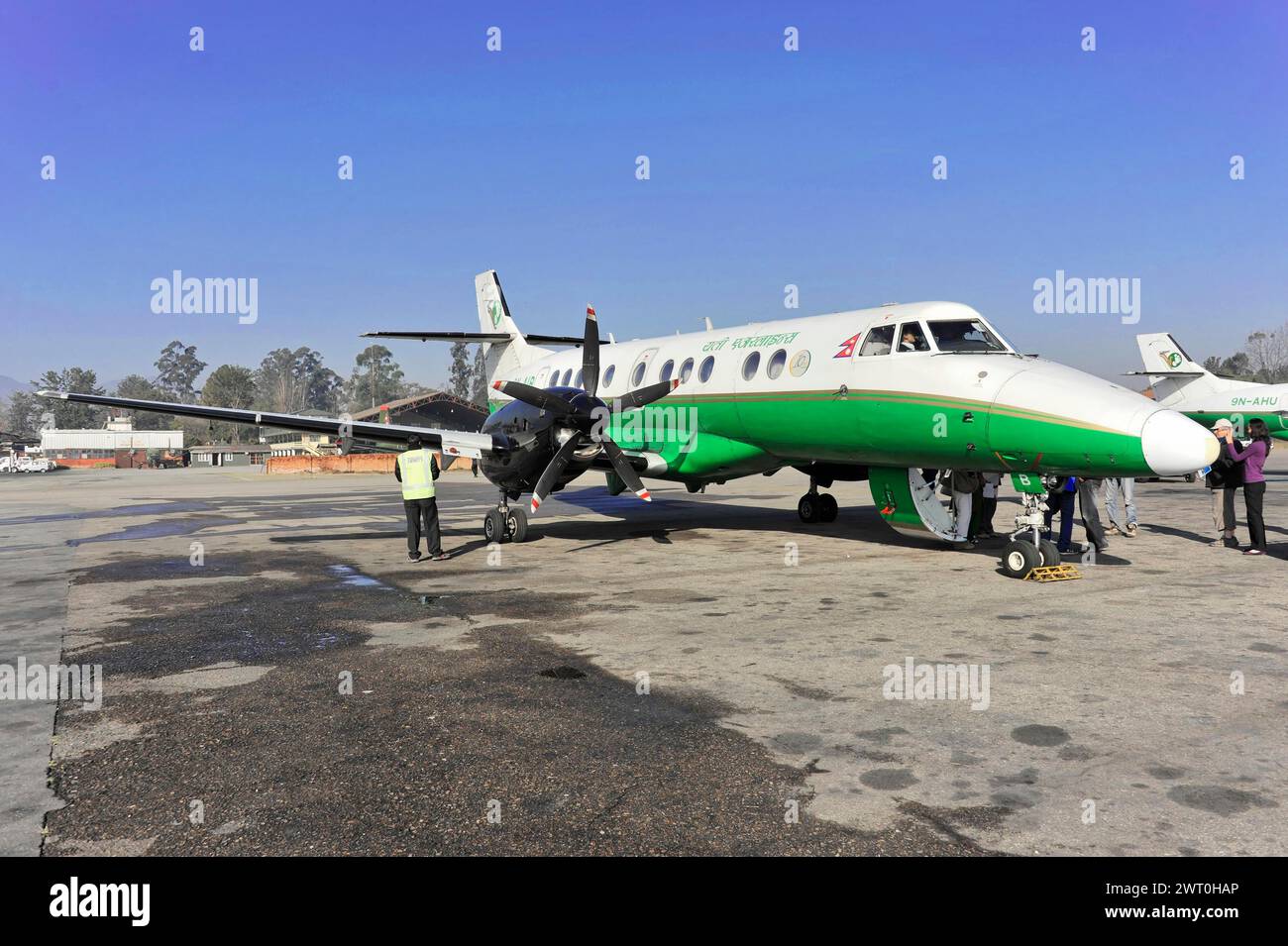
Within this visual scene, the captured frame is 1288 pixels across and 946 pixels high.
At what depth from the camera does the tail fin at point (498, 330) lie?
23078mm

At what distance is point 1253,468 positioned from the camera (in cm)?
1345

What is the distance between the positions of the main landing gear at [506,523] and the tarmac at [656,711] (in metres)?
2.85

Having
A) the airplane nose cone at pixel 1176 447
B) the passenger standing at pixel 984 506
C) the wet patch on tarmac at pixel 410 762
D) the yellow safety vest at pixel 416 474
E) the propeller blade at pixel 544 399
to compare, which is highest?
the propeller blade at pixel 544 399

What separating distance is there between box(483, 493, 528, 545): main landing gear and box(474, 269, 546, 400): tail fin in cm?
807

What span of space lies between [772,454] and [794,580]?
159 inches

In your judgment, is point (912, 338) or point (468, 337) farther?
point (468, 337)

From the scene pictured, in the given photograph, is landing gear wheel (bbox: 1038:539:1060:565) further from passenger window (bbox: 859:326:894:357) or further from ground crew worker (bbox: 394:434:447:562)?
ground crew worker (bbox: 394:434:447:562)

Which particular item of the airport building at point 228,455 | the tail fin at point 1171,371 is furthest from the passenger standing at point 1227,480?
the airport building at point 228,455

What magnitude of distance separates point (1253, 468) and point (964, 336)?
600cm

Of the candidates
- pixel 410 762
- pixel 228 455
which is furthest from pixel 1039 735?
pixel 228 455

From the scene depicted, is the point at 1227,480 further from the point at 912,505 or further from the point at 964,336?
the point at 964,336

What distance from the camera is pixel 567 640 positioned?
25.8ft

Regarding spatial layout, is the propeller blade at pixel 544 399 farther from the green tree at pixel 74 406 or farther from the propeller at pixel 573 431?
the green tree at pixel 74 406
